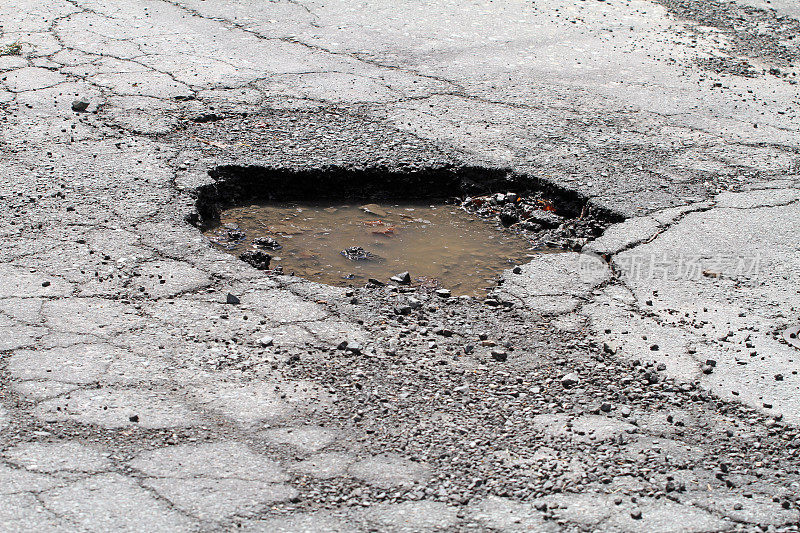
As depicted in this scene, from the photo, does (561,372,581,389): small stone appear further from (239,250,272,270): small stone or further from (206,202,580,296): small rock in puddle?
(239,250,272,270): small stone

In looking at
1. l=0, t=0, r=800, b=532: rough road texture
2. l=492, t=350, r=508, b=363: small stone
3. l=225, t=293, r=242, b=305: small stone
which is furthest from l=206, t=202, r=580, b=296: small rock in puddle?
l=492, t=350, r=508, b=363: small stone

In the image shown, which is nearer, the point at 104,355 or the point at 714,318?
the point at 104,355

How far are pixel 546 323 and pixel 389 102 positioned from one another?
263 centimetres

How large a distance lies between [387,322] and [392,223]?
1.16 meters

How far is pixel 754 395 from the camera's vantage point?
2.86 m

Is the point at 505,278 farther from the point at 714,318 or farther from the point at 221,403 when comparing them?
the point at 221,403

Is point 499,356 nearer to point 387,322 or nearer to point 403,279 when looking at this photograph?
point 387,322

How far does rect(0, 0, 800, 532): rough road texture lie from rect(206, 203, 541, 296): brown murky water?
25cm

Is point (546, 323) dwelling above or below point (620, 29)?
below

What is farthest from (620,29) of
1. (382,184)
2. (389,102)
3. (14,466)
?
(14,466)

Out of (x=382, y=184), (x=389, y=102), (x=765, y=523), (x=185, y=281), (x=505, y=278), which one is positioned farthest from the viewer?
(x=389, y=102)

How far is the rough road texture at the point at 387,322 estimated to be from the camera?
2.37 meters

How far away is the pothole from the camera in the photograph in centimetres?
386

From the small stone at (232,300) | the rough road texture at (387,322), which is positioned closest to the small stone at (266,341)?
the rough road texture at (387,322)
